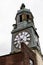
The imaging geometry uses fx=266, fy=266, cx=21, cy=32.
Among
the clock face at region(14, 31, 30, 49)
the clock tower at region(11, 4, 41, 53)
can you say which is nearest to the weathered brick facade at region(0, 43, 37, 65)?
the clock tower at region(11, 4, 41, 53)

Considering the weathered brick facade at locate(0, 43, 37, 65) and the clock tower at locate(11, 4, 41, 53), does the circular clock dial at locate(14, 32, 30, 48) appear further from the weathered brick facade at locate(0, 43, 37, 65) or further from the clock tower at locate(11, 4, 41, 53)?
the weathered brick facade at locate(0, 43, 37, 65)

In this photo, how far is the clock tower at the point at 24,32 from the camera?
33938 mm

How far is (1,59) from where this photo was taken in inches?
1099

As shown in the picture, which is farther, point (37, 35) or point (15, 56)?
point (37, 35)

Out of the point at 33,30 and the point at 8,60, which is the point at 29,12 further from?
the point at 8,60

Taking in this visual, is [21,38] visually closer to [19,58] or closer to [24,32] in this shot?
[24,32]

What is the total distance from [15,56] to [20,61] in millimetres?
862

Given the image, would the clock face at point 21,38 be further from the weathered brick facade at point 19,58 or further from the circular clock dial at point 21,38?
the weathered brick facade at point 19,58

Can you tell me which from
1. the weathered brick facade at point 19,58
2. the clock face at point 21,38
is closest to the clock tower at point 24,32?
the clock face at point 21,38

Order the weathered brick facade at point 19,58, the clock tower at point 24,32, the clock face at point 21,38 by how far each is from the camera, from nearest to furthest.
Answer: the weathered brick facade at point 19,58 < the clock tower at point 24,32 < the clock face at point 21,38

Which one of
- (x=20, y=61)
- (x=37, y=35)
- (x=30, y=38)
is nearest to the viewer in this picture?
(x=20, y=61)

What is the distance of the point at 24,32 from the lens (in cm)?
3512

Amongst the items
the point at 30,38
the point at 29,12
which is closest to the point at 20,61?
the point at 30,38

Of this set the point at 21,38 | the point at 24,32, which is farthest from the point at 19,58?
the point at 24,32
